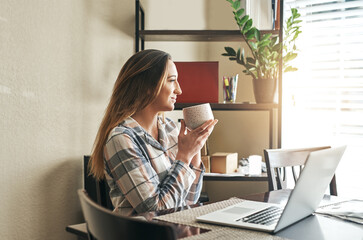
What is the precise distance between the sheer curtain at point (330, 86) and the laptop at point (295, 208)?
5.14 feet

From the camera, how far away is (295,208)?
987 millimetres

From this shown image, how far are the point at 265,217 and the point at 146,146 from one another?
544 millimetres

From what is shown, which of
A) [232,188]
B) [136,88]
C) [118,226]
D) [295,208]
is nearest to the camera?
[118,226]

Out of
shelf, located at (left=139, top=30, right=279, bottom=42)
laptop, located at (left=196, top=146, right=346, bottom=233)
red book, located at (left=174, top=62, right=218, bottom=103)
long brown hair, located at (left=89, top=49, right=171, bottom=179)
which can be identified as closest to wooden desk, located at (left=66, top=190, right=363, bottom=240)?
laptop, located at (left=196, top=146, right=346, bottom=233)

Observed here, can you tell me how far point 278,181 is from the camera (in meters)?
1.70

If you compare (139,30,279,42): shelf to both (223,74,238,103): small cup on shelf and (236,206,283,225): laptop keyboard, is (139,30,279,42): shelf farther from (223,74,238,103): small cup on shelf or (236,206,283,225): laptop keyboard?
(236,206,283,225): laptop keyboard

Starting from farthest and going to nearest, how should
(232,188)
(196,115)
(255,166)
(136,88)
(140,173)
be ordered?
(232,188), (255,166), (136,88), (196,115), (140,173)

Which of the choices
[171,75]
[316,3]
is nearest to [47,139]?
[171,75]

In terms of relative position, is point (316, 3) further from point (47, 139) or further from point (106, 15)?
point (47, 139)

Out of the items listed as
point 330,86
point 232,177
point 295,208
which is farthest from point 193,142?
point 330,86

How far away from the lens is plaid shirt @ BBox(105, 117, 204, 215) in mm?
1329

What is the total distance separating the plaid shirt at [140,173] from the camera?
1329 mm

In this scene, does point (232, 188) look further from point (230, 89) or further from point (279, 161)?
point (279, 161)

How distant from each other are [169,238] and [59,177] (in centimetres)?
140
